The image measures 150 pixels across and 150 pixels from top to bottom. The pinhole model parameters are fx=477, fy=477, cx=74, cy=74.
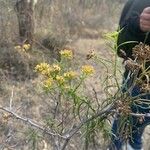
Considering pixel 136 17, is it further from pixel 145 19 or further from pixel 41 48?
pixel 41 48

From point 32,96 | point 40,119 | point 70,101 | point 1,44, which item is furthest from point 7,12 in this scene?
point 70,101

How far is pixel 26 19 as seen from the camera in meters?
5.36

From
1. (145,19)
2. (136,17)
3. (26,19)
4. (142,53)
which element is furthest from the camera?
(26,19)

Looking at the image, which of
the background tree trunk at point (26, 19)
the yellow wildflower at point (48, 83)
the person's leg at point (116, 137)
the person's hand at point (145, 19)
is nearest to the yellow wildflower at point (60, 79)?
the yellow wildflower at point (48, 83)

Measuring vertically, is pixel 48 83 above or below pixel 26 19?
above

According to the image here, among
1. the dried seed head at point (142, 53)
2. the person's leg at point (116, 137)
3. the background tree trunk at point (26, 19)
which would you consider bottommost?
the background tree trunk at point (26, 19)

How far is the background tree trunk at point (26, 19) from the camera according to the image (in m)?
5.25

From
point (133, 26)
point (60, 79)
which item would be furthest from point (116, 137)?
point (133, 26)

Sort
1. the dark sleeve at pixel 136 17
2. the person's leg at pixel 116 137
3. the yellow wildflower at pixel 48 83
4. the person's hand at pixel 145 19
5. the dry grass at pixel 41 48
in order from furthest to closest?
the dry grass at pixel 41 48 < the dark sleeve at pixel 136 17 < the person's hand at pixel 145 19 < the person's leg at pixel 116 137 < the yellow wildflower at pixel 48 83

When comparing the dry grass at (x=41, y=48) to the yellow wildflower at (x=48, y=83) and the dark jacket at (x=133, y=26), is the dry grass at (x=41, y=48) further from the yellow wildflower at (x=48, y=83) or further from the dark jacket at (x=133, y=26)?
the yellow wildflower at (x=48, y=83)

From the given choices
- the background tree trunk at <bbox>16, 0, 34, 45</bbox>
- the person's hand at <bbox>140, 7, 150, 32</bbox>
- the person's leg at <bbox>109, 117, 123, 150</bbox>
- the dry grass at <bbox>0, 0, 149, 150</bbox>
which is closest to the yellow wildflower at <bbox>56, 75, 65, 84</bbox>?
the person's leg at <bbox>109, 117, 123, 150</bbox>

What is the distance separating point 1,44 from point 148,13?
9.71ft

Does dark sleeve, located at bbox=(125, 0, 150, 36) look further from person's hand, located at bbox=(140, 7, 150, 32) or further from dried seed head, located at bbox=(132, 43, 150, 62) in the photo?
dried seed head, located at bbox=(132, 43, 150, 62)

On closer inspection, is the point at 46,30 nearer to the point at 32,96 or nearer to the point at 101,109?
the point at 32,96
